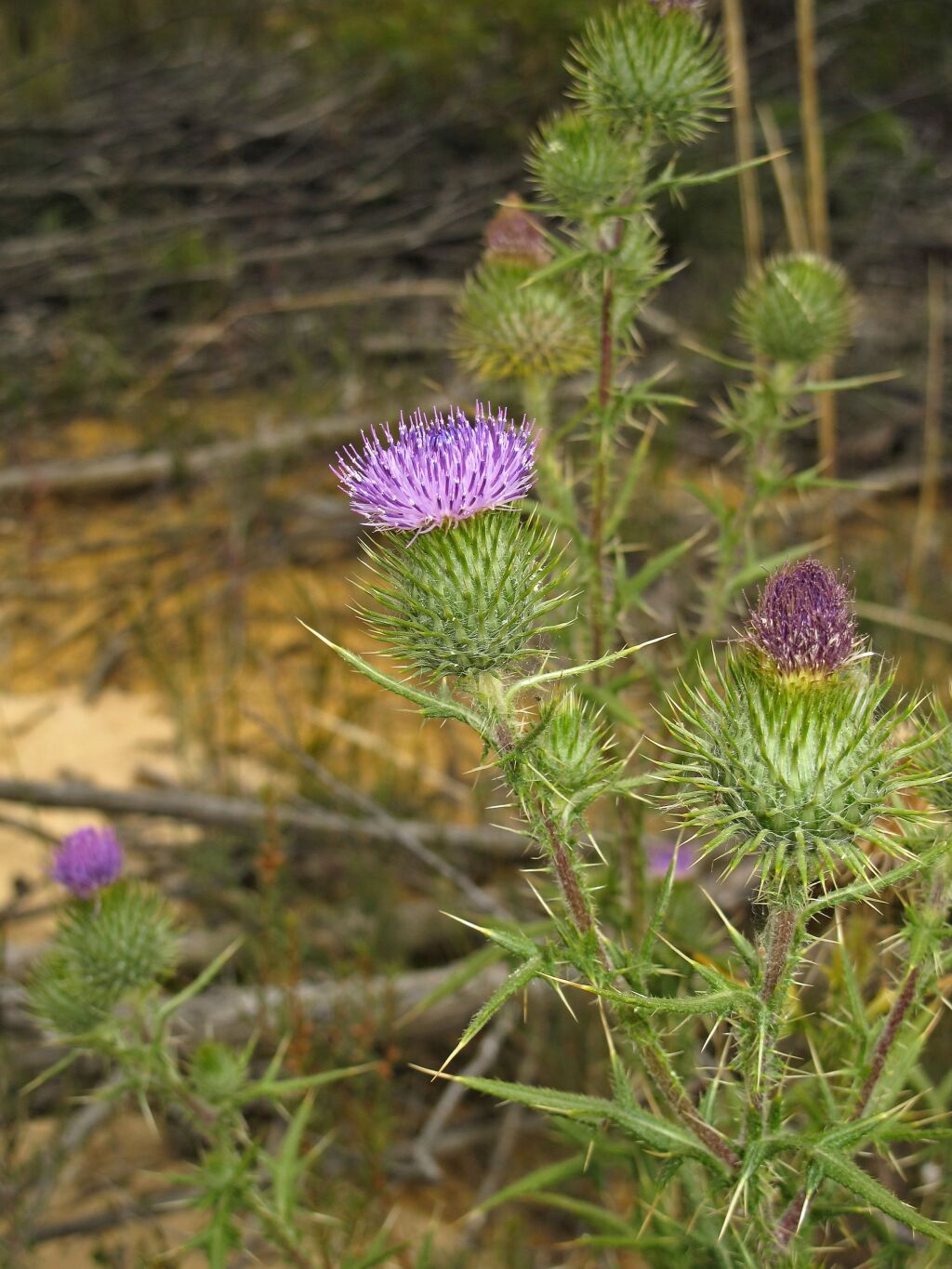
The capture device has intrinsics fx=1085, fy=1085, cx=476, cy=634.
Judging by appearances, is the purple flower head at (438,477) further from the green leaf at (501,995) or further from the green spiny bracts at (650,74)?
the green spiny bracts at (650,74)

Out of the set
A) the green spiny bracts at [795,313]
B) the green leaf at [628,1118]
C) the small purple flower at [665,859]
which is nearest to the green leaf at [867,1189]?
the green leaf at [628,1118]

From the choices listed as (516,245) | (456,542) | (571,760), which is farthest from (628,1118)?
(516,245)

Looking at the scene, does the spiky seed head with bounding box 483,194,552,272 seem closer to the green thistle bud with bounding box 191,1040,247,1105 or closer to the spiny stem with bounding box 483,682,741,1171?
the spiny stem with bounding box 483,682,741,1171

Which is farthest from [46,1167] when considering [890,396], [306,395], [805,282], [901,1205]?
[890,396]

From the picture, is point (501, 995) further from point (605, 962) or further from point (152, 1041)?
point (152, 1041)

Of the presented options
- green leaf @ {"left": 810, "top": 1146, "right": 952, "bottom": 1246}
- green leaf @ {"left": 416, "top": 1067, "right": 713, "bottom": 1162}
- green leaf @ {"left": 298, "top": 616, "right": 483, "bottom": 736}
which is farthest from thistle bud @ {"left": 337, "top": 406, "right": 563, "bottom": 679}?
green leaf @ {"left": 810, "top": 1146, "right": 952, "bottom": 1246}

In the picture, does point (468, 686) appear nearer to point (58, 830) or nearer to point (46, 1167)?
point (46, 1167)
